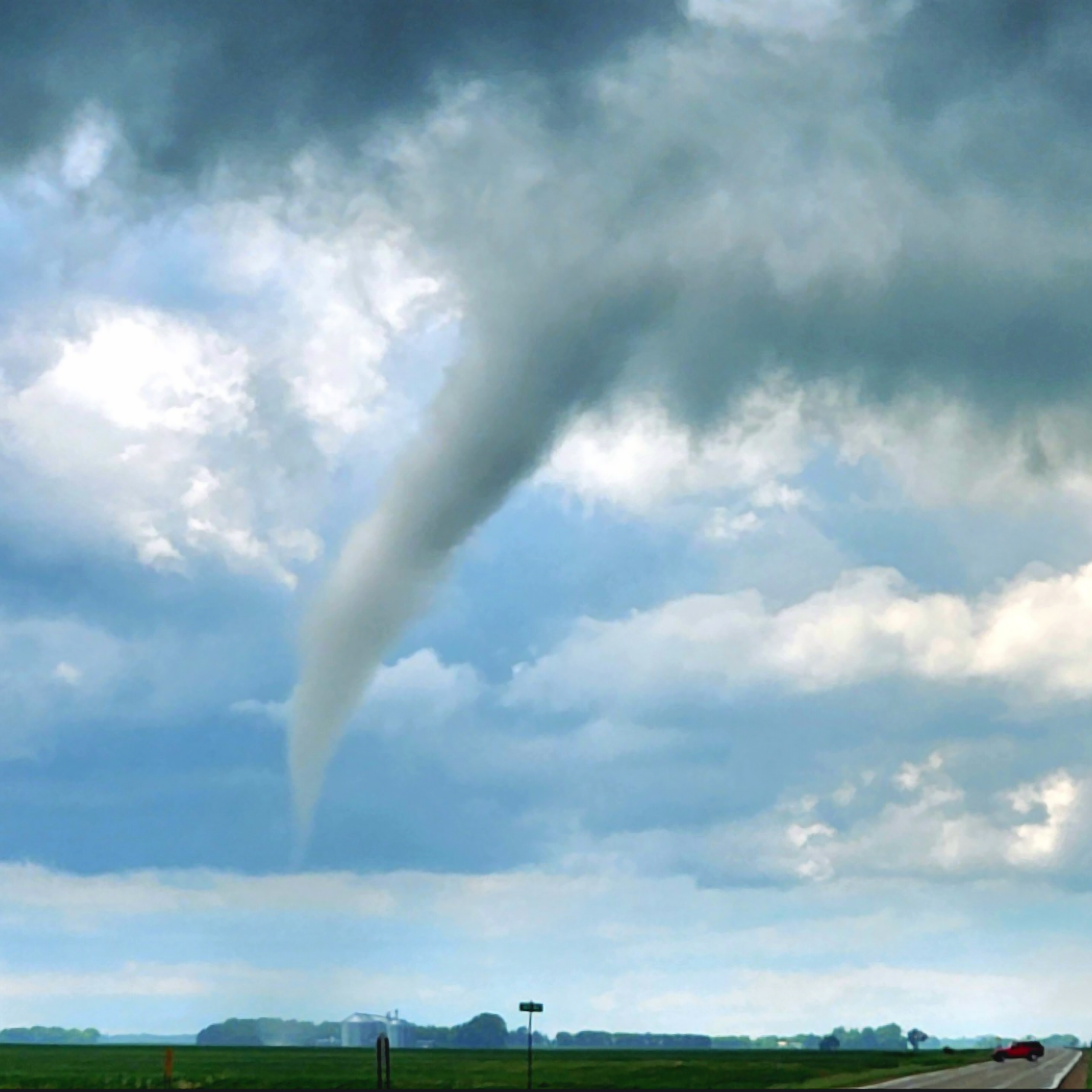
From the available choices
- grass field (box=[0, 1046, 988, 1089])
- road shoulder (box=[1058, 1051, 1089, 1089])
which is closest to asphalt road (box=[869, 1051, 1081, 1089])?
road shoulder (box=[1058, 1051, 1089, 1089])

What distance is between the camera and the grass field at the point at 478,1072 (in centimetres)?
8419

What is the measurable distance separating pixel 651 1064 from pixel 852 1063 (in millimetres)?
21212

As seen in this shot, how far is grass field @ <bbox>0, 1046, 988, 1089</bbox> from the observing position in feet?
276

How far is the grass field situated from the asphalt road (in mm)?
3118

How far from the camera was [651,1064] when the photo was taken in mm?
146250

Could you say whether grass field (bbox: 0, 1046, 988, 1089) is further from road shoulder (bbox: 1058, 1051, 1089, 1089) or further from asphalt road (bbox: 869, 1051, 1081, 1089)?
road shoulder (bbox: 1058, 1051, 1089, 1089)

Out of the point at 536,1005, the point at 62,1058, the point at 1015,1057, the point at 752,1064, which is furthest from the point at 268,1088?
the point at 62,1058

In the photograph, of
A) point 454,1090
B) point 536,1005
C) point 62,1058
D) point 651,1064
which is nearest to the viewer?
point 536,1005

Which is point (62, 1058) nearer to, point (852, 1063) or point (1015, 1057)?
point (852, 1063)

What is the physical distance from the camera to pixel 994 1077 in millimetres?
90000

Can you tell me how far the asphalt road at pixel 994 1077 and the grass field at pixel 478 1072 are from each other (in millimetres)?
3118

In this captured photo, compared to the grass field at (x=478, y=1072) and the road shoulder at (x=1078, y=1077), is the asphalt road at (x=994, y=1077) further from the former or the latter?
the grass field at (x=478, y=1072)

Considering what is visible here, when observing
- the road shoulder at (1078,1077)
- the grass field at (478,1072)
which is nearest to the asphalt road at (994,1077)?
the road shoulder at (1078,1077)

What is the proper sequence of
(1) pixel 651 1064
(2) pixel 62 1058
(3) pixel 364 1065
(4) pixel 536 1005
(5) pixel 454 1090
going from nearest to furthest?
(4) pixel 536 1005
(5) pixel 454 1090
(1) pixel 651 1064
(3) pixel 364 1065
(2) pixel 62 1058
